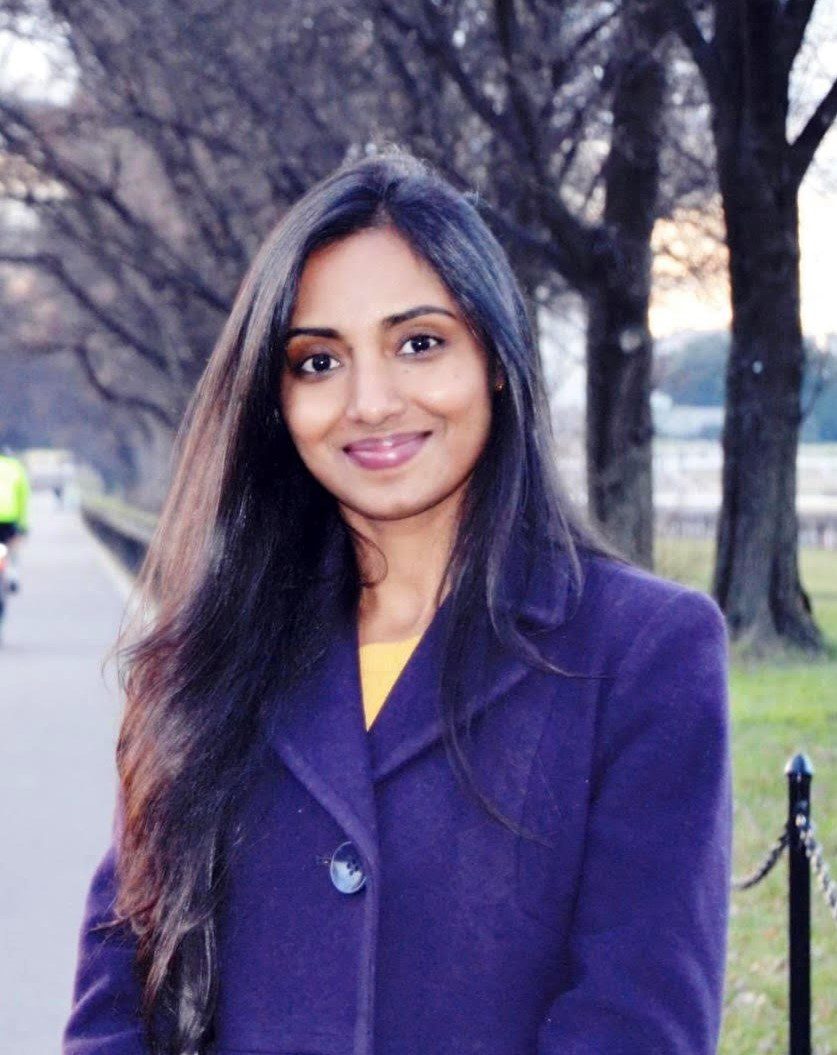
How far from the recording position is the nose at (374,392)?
239 centimetres

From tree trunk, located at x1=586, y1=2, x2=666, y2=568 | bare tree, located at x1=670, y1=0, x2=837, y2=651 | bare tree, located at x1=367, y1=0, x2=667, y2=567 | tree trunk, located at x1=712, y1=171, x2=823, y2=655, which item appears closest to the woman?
bare tree, located at x1=367, y1=0, x2=667, y2=567

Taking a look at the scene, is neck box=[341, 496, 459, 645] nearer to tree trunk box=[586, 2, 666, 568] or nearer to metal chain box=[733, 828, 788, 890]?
metal chain box=[733, 828, 788, 890]

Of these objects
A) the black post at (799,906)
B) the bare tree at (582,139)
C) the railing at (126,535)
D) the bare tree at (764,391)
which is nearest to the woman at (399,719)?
the black post at (799,906)

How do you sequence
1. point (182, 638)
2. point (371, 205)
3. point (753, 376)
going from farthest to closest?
point (753, 376), point (182, 638), point (371, 205)

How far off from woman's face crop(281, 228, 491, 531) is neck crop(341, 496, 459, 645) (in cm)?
5

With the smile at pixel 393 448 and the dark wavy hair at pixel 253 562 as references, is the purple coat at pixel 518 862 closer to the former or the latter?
the dark wavy hair at pixel 253 562

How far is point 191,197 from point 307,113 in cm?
669

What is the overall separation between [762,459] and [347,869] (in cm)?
1380

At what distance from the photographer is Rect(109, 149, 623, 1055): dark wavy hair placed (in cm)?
238

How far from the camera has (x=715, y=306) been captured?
21.2m

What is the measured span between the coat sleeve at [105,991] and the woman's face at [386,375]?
610 mm

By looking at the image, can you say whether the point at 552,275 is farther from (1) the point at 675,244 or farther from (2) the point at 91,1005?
(2) the point at 91,1005

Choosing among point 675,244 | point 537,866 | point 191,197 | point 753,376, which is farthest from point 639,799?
point 191,197

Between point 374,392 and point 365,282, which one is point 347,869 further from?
point 365,282
